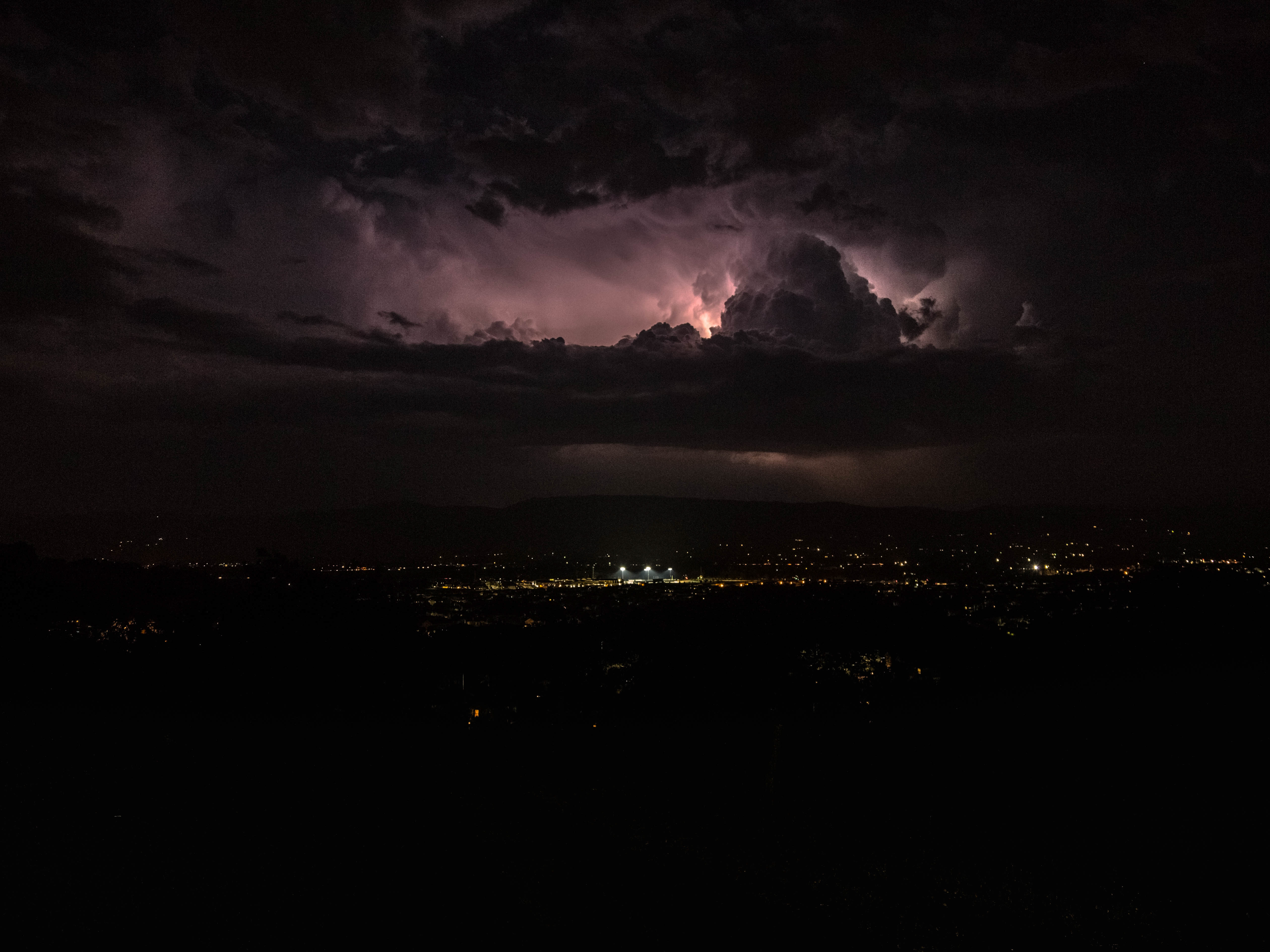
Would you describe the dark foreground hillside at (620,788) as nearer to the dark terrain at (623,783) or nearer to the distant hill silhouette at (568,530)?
the dark terrain at (623,783)

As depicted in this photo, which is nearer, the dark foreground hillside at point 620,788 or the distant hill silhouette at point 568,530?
the dark foreground hillside at point 620,788

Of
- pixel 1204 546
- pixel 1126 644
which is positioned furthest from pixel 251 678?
pixel 1204 546

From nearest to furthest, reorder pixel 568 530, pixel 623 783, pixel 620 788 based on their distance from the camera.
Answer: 1. pixel 620 788
2. pixel 623 783
3. pixel 568 530

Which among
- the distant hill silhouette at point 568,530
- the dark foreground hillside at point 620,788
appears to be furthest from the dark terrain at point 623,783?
the distant hill silhouette at point 568,530

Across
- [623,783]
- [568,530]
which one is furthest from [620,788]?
[568,530]

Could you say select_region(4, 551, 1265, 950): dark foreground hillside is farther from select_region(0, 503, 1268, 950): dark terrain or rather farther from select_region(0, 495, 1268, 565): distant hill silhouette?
select_region(0, 495, 1268, 565): distant hill silhouette

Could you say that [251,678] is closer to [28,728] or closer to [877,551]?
[28,728]

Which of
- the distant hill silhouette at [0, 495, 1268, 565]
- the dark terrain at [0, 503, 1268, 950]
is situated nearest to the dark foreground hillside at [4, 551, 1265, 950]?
the dark terrain at [0, 503, 1268, 950]

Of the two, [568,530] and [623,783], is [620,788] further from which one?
[568,530]
